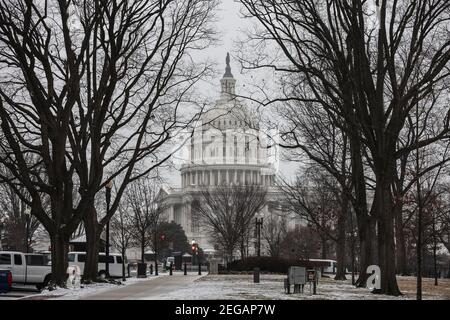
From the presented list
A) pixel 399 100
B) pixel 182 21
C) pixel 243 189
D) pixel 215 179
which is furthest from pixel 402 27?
pixel 215 179

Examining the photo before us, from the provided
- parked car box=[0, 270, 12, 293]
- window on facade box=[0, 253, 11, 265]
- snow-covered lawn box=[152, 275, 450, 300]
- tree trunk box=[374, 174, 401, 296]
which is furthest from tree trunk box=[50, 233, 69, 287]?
tree trunk box=[374, 174, 401, 296]

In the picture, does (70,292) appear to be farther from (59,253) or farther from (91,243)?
(91,243)

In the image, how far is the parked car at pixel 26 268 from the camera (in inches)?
1417

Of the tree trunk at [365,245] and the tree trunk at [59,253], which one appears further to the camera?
the tree trunk at [365,245]

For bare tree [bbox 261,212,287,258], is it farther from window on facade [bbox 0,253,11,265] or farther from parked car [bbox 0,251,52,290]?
window on facade [bbox 0,253,11,265]

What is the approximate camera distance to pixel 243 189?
8875cm

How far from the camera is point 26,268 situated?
36.3 m

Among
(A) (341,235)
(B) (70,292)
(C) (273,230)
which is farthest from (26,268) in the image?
(C) (273,230)

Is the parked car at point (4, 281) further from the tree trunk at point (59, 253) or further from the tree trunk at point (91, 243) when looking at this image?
the tree trunk at point (91, 243)

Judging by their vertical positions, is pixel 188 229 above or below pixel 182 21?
below

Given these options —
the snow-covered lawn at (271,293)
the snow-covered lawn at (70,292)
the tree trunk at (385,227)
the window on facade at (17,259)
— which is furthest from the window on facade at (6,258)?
the tree trunk at (385,227)

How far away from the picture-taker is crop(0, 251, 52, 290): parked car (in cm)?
3600

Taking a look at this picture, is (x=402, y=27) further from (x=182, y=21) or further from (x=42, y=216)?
(x=42, y=216)
